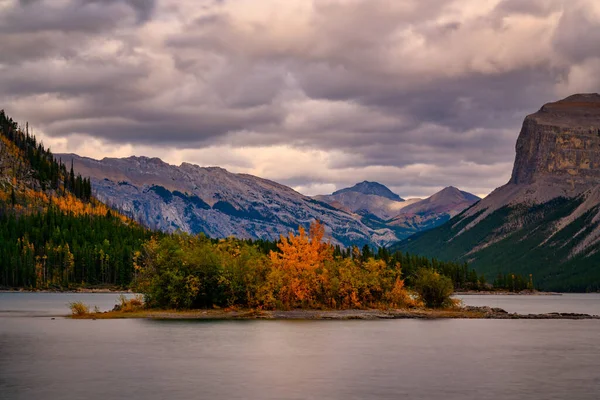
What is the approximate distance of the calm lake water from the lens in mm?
64000

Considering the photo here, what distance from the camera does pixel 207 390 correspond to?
64250 millimetres

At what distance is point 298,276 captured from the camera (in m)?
142

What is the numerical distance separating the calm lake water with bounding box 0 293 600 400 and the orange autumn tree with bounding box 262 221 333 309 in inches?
433

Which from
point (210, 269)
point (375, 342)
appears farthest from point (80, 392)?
point (210, 269)

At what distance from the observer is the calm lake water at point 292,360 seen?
64.0 meters

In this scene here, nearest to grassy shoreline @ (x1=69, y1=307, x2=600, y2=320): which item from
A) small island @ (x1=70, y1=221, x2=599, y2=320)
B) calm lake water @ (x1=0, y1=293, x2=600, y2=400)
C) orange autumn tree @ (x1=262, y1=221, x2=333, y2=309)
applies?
small island @ (x1=70, y1=221, x2=599, y2=320)

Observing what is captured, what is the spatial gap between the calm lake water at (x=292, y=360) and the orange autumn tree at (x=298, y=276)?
11.0 m

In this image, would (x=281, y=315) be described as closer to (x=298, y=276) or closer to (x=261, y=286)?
(x=261, y=286)

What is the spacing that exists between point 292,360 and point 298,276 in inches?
2287

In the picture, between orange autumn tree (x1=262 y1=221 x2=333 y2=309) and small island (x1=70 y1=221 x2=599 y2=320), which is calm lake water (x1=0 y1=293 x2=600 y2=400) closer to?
small island (x1=70 y1=221 x2=599 y2=320)

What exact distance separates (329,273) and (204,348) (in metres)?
52.1

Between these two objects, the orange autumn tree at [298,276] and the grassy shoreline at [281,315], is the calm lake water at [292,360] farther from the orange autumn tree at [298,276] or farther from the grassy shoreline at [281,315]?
the orange autumn tree at [298,276]

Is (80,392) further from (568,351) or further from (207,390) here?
(568,351)

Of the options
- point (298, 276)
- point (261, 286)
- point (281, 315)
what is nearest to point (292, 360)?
point (281, 315)
